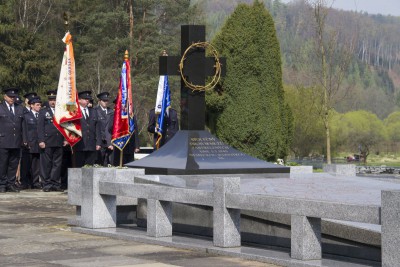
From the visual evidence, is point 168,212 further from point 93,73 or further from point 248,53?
point 93,73

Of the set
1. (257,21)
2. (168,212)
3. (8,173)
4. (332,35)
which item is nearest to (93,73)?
(332,35)

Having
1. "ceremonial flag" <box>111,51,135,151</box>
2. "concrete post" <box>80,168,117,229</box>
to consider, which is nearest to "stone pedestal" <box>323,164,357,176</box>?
"ceremonial flag" <box>111,51,135,151</box>

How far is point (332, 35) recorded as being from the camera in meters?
40.6

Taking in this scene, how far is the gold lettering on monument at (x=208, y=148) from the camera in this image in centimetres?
1427

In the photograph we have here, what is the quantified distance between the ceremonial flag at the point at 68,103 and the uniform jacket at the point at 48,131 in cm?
164

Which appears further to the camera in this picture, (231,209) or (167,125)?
(167,125)

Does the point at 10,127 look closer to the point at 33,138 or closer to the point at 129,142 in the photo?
the point at 33,138

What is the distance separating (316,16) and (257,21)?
12038 millimetres

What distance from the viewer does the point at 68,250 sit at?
10492 mm

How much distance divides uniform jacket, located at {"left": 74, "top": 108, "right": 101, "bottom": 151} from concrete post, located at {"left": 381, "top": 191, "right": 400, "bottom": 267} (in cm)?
1203

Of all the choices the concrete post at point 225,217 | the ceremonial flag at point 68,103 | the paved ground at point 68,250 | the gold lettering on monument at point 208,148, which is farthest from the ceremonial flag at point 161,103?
the concrete post at point 225,217

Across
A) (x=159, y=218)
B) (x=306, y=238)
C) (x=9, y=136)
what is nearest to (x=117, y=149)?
(x=9, y=136)

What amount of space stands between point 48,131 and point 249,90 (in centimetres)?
798

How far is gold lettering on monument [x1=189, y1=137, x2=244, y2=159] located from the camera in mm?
14266
